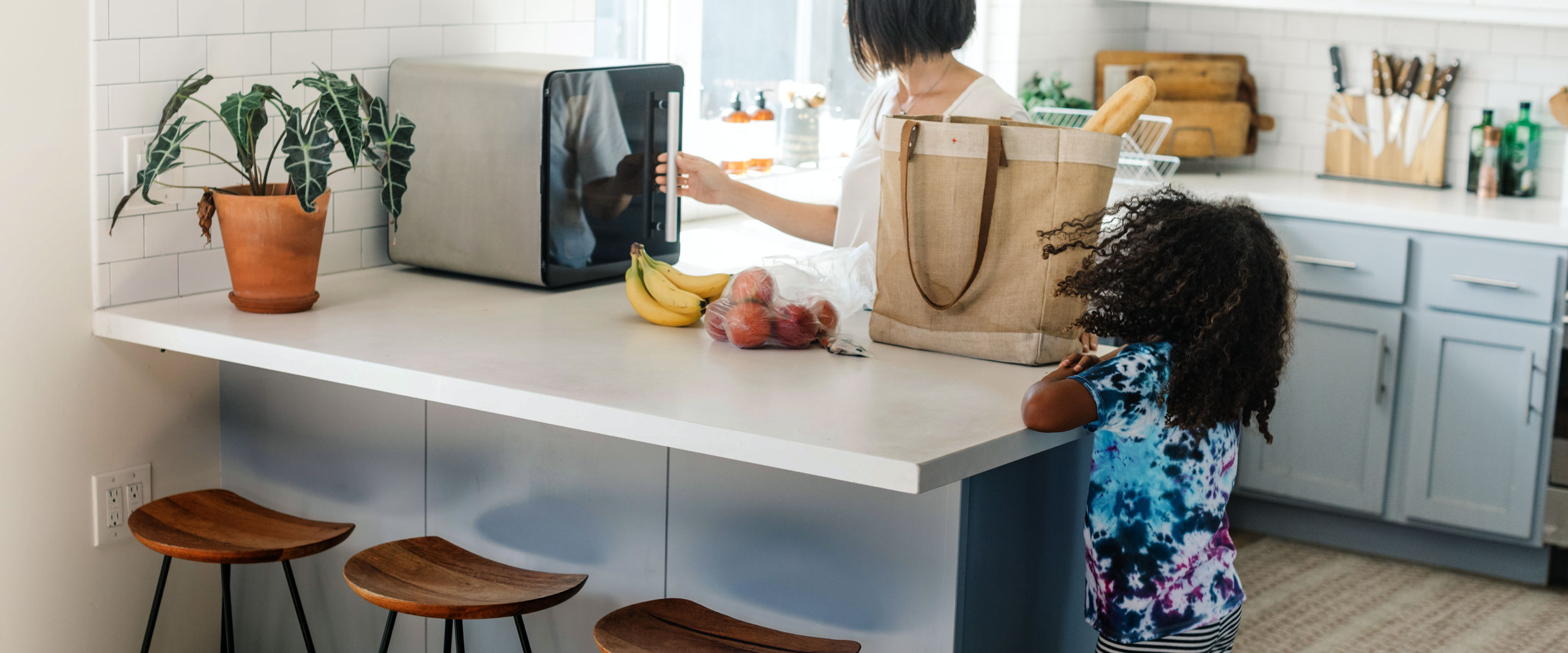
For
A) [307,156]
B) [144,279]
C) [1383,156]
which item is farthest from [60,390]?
[1383,156]

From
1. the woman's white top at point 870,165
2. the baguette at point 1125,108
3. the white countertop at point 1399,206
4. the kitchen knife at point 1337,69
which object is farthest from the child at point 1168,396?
the kitchen knife at point 1337,69

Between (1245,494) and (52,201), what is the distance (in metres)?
3.01

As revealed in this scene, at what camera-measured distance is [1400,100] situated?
13.1ft

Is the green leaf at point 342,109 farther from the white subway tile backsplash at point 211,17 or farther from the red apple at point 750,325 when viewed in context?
the red apple at point 750,325

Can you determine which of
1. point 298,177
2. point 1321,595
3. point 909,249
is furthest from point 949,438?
point 1321,595

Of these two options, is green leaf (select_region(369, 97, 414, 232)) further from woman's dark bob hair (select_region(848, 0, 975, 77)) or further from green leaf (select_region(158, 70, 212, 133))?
woman's dark bob hair (select_region(848, 0, 975, 77))

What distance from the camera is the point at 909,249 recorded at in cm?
189

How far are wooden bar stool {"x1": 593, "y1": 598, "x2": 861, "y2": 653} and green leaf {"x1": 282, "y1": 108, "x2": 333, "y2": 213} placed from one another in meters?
0.75

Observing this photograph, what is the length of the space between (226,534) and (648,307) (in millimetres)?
695

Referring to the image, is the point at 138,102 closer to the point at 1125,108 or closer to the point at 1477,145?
the point at 1125,108

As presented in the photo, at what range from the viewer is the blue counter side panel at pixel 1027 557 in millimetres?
1730

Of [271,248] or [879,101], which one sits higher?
[879,101]

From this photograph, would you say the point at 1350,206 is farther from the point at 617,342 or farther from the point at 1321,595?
the point at 617,342

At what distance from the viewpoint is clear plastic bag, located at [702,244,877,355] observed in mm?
1963
